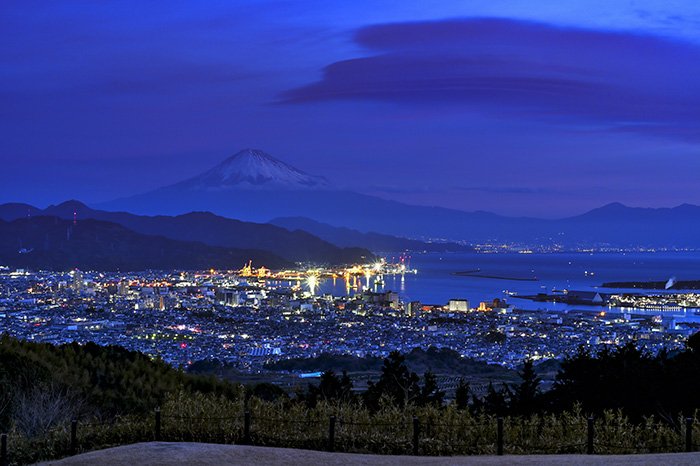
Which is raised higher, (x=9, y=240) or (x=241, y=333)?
(x=9, y=240)

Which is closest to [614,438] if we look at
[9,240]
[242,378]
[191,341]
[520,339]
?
[242,378]

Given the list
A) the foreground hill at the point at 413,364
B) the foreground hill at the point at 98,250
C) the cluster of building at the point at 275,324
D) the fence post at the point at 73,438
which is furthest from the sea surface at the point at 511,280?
the fence post at the point at 73,438

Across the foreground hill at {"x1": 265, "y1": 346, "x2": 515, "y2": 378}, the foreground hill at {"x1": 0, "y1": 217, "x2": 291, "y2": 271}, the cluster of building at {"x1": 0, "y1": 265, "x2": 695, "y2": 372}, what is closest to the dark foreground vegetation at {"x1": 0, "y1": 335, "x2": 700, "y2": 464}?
the cluster of building at {"x1": 0, "y1": 265, "x2": 695, "y2": 372}

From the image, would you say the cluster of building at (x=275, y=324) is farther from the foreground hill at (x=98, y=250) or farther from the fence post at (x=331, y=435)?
the fence post at (x=331, y=435)

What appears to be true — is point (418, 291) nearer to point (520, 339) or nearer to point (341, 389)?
point (520, 339)

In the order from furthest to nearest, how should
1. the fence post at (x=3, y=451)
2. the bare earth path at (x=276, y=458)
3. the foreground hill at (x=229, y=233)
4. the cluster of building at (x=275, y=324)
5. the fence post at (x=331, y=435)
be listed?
1. the foreground hill at (x=229, y=233)
2. the cluster of building at (x=275, y=324)
3. the fence post at (x=331, y=435)
4. the fence post at (x=3, y=451)
5. the bare earth path at (x=276, y=458)

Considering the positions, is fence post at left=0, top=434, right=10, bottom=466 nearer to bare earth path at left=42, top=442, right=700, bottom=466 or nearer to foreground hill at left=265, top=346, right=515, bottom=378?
bare earth path at left=42, top=442, right=700, bottom=466
